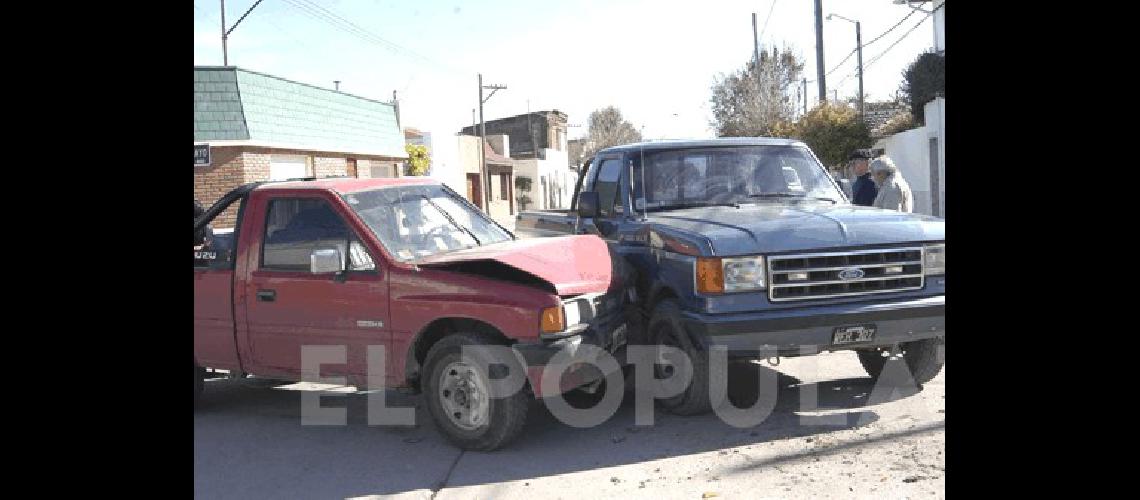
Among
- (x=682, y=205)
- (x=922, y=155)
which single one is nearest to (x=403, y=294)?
(x=682, y=205)

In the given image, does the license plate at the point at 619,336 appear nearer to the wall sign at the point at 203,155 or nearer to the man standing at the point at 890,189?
the man standing at the point at 890,189

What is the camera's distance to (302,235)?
6.29m

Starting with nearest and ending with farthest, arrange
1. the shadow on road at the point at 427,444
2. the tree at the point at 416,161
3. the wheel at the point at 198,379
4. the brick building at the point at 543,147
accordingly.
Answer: the shadow on road at the point at 427,444 < the wheel at the point at 198,379 < the tree at the point at 416,161 < the brick building at the point at 543,147

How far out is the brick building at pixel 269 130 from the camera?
22859 millimetres

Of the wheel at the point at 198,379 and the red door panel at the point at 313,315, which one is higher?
the red door panel at the point at 313,315

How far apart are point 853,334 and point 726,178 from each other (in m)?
2.03

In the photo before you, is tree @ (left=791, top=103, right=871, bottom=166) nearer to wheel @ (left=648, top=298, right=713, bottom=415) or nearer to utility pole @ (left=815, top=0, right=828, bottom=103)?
utility pole @ (left=815, top=0, right=828, bottom=103)

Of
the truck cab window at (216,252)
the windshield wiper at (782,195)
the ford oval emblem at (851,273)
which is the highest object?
the windshield wiper at (782,195)

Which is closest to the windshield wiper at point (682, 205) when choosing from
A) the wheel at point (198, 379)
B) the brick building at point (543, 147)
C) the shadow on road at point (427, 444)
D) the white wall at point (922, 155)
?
the shadow on road at point (427, 444)

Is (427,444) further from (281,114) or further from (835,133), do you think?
(835,133)

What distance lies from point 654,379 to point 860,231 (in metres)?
1.74

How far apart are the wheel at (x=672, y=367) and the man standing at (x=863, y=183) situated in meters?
4.96
